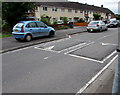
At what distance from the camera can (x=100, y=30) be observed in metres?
17.3

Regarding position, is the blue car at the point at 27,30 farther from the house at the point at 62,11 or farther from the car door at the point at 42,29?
the house at the point at 62,11

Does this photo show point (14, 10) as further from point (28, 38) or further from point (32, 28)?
point (28, 38)

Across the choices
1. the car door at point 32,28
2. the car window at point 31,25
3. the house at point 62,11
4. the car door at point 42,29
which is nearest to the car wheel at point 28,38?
the car door at point 32,28

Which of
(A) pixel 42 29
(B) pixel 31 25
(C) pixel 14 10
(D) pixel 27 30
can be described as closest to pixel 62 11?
(C) pixel 14 10

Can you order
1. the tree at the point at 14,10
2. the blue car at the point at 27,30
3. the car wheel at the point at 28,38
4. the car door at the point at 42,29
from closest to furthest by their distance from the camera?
the blue car at the point at 27,30, the car wheel at the point at 28,38, the car door at the point at 42,29, the tree at the point at 14,10

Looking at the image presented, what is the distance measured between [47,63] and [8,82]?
6.89ft

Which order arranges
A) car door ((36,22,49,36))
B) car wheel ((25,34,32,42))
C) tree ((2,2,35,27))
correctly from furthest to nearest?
tree ((2,2,35,27)) → car door ((36,22,49,36)) → car wheel ((25,34,32,42))

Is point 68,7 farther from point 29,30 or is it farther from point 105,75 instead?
point 105,75

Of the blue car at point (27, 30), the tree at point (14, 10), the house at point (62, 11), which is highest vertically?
the house at point (62, 11)

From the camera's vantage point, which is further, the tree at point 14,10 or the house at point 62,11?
the house at point 62,11

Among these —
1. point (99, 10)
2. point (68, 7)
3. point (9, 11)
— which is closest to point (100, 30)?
point (9, 11)

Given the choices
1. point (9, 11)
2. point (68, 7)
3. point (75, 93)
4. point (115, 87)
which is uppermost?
point (68, 7)

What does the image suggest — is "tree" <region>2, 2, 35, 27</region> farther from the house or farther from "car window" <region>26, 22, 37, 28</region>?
the house

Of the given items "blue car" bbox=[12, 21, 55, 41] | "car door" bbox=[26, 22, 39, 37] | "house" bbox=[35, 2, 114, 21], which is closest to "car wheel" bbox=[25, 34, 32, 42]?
"blue car" bbox=[12, 21, 55, 41]
